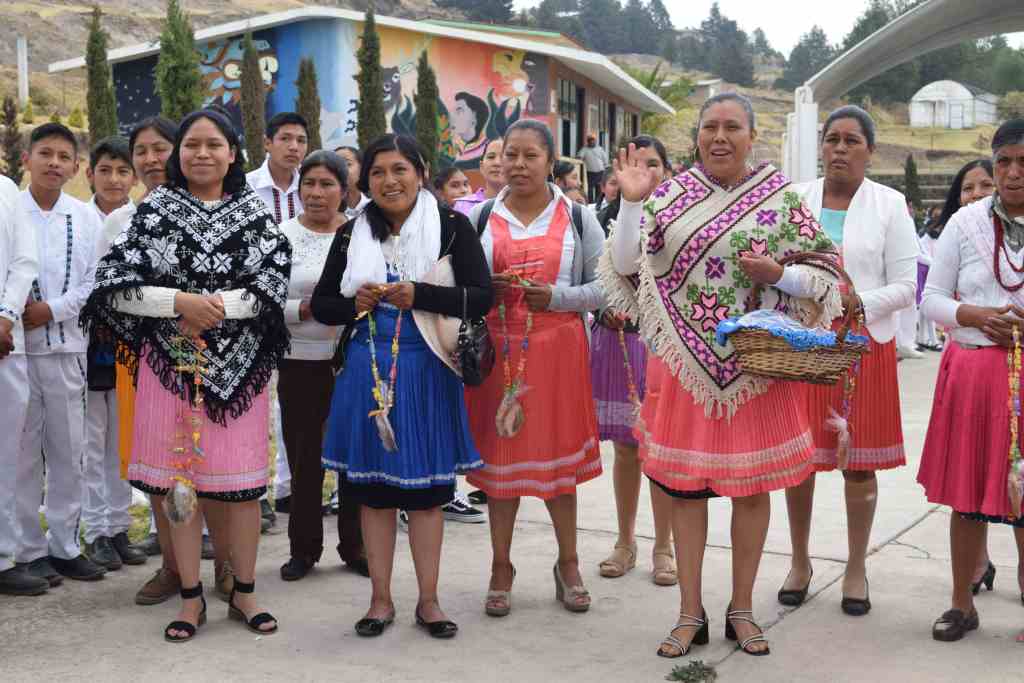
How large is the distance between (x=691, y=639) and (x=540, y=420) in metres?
1.11

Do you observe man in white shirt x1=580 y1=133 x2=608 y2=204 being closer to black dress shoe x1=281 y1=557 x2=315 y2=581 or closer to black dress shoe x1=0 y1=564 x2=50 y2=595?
black dress shoe x1=281 y1=557 x2=315 y2=581

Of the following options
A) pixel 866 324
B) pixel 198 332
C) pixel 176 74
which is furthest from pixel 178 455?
pixel 176 74

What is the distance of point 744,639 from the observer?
430cm

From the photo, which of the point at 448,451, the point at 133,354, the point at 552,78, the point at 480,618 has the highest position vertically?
the point at 552,78

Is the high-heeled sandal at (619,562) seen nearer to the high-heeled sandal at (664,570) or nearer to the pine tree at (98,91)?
the high-heeled sandal at (664,570)

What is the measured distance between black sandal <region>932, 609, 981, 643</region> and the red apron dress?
153 cm

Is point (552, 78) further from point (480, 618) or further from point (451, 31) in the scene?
point (480, 618)

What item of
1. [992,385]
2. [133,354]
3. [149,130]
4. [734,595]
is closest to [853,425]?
[992,385]

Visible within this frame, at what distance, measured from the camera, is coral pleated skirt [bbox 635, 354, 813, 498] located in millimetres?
4172

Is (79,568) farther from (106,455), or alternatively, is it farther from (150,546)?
(106,455)

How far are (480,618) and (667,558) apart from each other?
1.04 meters

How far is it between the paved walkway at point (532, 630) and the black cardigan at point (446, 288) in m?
1.33

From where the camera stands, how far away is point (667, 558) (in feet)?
17.5

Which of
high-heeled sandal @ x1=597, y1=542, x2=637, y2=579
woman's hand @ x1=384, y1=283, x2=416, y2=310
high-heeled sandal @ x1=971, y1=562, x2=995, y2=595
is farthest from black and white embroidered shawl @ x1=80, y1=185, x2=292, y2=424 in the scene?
high-heeled sandal @ x1=971, y1=562, x2=995, y2=595
